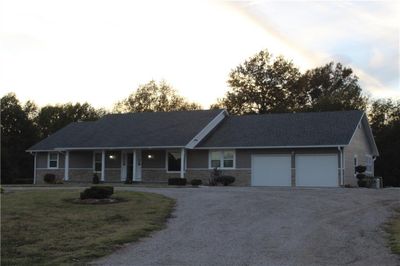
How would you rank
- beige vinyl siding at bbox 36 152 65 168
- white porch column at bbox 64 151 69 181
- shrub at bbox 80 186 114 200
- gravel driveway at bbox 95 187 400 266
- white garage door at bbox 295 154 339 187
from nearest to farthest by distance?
gravel driveway at bbox 95 187 400 266, shrub at bbox 80 186 114 200, white garage door at bbox 295 154 339 187, white porch column at bbox 64 151 69 181, beige vinyl siding at bbox 36 152 65 168

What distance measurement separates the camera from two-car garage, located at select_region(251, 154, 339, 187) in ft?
107

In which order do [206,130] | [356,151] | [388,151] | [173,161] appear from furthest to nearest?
[388,151]
[206,130]
[173,161]
[356,151]

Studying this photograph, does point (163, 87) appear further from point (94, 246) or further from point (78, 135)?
point (94, 246)

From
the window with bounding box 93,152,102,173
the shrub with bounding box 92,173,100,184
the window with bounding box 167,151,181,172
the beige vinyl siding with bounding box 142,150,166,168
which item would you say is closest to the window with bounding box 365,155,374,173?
the window with bounding box 167,151,181,172

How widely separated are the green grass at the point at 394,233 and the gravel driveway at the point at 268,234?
0.21 meters

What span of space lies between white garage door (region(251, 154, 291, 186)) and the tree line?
1676cm

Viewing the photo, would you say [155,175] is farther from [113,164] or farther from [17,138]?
[17,138]

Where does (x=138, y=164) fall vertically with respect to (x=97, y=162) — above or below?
below

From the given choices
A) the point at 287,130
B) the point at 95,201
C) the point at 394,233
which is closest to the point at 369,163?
the point at 287,130

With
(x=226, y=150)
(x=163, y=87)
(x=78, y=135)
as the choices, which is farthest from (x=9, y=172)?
(x=226, y=150)

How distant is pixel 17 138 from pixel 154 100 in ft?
60.2

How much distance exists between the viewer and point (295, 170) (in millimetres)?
33219

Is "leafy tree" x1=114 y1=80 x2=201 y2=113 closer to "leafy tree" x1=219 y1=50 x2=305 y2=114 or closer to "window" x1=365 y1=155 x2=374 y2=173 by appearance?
"leafy tree" x1=219 y1=50 x2=305 y2=114

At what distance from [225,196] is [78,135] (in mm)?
23067
